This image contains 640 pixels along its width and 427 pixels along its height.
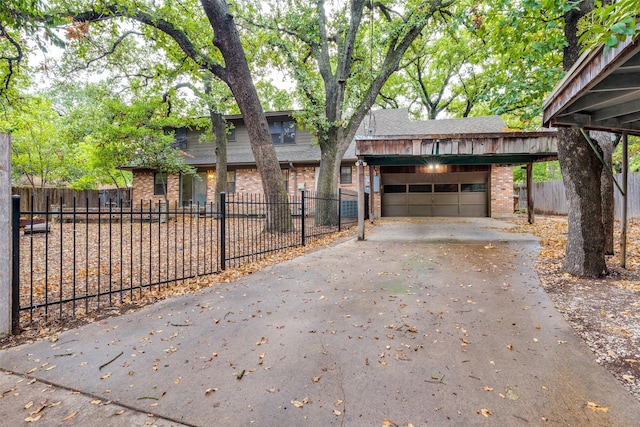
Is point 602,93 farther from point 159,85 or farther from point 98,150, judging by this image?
point 98,150

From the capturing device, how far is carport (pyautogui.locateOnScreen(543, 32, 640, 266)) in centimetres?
266

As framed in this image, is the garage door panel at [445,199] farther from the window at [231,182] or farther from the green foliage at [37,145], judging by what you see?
the green foliage at [37,145]

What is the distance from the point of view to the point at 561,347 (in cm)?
288

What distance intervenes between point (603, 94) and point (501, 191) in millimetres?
13970

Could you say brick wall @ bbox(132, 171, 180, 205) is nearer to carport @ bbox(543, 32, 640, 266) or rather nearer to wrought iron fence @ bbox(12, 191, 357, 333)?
wrought iron fence @ bbox(12, 191, 357, 333)

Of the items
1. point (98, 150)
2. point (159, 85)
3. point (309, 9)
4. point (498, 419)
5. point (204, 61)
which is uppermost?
point (309, 9)

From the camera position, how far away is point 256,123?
29.6ft

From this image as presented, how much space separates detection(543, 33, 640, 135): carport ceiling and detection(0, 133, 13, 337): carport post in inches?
209

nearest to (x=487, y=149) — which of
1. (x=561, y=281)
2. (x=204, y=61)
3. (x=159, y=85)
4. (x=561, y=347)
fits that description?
(x=561, y=281)

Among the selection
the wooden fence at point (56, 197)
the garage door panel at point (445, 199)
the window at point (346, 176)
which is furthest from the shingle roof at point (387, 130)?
the wooden fence at point (56, 197)

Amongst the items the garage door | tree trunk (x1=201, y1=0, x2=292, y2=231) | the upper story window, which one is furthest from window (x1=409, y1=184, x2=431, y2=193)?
tree trunk (x1=201, y1=0, x2=292, y2=231)

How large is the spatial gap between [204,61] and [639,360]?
10.3 m

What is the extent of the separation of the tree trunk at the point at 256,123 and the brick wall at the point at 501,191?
12136 millimetres

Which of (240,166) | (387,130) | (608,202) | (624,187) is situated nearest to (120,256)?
(624,187)
